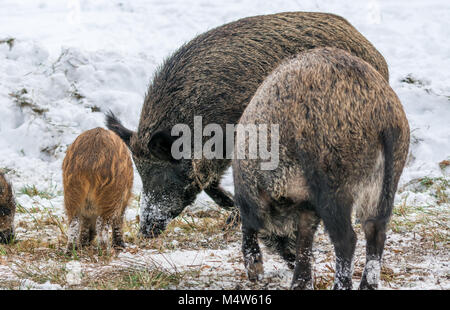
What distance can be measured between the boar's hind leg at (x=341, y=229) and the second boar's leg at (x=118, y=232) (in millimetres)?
2316

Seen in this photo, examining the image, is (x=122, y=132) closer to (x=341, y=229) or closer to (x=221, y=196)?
(x=221, y=196)

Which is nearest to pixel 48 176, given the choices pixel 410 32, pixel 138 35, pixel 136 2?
pixel 138 35

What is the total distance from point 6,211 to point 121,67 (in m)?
4.29

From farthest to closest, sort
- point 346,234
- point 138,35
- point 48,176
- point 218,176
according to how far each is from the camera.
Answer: point 138,35 < point 48,176 < point 218,176 < point 346,234

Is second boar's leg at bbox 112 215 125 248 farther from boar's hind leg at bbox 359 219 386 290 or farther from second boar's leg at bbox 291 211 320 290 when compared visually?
boar's hind leg at bbox 359 219 386 290

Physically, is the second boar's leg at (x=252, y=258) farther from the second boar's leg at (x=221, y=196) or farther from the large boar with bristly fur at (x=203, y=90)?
the second boar's leg at (x=221, y=196)

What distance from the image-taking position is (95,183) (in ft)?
14.3

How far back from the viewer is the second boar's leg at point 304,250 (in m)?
3.12

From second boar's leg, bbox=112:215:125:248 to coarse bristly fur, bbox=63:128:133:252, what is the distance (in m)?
0.14

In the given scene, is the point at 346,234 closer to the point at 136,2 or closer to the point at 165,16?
the point at 165,16

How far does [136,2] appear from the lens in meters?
11.8

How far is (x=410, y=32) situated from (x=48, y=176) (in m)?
7.02

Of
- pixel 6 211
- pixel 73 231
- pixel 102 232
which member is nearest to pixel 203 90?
pixel 102 232

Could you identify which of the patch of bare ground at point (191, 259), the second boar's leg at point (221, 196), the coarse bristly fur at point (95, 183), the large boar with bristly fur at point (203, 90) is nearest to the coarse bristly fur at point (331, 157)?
the patch of bare ground at point (191, 259)
